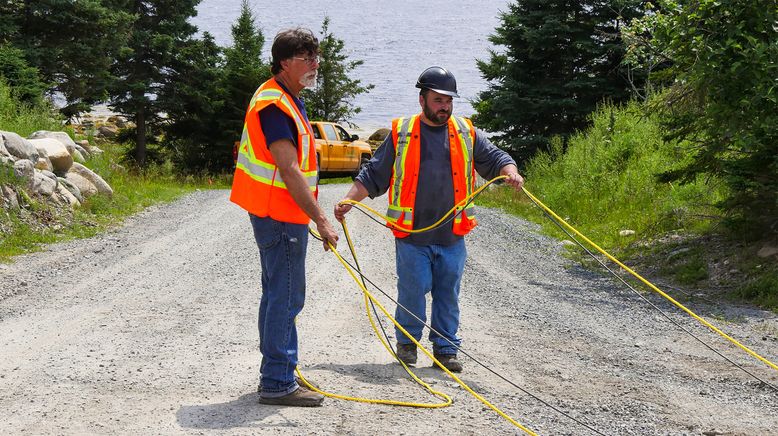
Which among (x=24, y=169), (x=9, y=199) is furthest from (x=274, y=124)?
(x=24, y=169)

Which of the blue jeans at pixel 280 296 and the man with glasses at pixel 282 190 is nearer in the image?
the man with glasses at pixel 282 190

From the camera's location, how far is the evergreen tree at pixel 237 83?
32781 mm

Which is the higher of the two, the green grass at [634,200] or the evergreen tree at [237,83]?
the evergreen tree at [237,83]

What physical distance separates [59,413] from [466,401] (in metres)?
2.30

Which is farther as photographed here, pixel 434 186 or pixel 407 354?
pixel 407 354

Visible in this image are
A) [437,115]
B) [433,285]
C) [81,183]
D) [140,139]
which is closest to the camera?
[437,115]

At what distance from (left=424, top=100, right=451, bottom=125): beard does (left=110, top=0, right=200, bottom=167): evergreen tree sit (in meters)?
25.0

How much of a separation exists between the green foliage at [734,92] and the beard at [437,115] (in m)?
5.02

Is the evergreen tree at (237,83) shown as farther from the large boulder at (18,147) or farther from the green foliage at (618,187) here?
the large boulder at (18,147)

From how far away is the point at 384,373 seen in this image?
19.3 ft

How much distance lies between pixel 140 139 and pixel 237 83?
427 cm

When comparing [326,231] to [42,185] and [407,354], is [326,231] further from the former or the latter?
[42,185]

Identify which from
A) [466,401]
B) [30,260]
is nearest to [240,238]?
[30,260]

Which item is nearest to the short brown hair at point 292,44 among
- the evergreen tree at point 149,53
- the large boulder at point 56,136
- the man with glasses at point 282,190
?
the man with glasses at point 282,190
